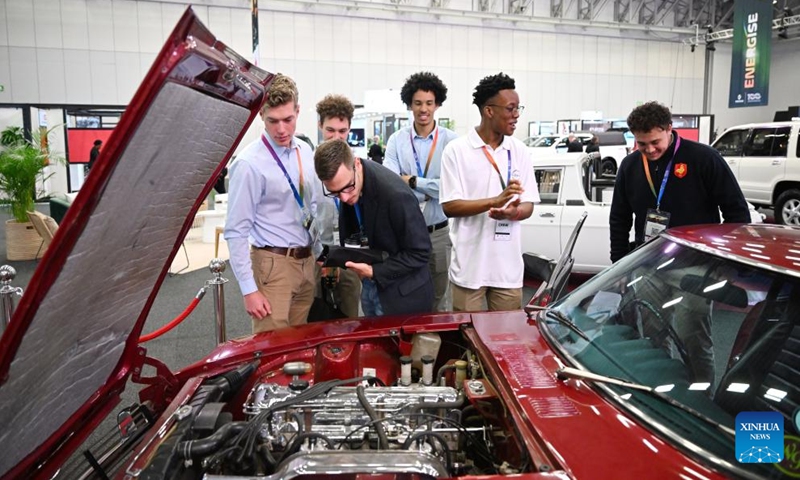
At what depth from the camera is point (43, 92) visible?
56.2 feet

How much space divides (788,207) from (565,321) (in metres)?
11.0

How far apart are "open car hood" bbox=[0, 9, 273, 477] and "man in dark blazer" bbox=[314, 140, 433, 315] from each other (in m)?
0.88

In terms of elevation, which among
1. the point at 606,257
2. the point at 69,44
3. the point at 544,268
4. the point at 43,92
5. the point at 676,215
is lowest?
the point at 606,257

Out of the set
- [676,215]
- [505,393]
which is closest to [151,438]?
[505,393]

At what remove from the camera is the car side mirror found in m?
1.86

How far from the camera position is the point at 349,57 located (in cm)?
2019

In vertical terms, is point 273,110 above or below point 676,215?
above

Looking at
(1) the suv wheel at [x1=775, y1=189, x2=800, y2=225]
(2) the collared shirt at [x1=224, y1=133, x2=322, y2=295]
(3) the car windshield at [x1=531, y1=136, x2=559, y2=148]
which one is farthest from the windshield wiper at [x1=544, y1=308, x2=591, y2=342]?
(3) the car windshield at [x1=531, y1=136, x2=559, y2=148]

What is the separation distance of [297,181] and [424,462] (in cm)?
196

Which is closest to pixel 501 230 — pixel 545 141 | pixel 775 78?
pixel 545 141

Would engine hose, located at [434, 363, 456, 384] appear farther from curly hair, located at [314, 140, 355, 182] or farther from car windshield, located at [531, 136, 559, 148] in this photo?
car windshield, located at [531, 136, 559, 148]

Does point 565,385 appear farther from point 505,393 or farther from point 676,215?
point 676,215

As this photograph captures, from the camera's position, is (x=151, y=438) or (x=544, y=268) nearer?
(x=151, y=438)

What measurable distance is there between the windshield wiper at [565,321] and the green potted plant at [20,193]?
908 centimetres
